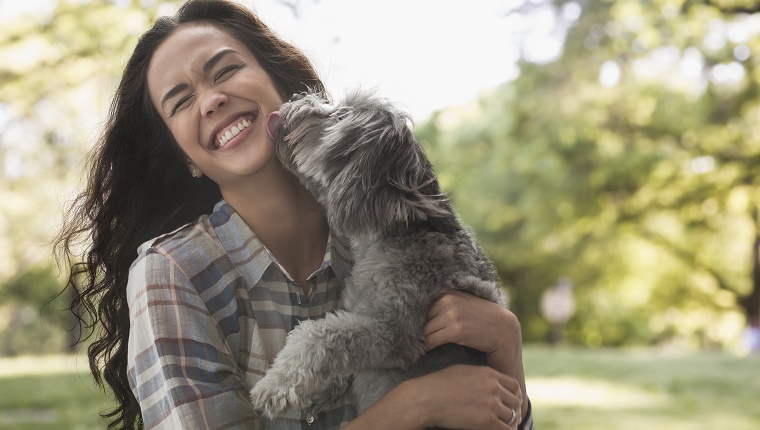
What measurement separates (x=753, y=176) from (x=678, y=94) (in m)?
3.15

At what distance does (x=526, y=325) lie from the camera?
30.4 m

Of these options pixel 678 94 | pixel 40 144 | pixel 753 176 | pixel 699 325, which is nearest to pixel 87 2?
pixel 40 144

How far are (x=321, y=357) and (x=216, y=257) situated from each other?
454 mm

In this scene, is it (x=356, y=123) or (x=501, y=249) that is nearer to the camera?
(x=356, y=123)

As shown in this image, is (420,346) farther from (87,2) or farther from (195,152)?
Result: (87,2)

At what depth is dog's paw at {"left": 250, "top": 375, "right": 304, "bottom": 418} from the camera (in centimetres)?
222

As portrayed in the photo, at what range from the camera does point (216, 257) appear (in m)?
2.38

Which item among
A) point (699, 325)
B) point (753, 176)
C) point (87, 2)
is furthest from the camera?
point (699, 325)

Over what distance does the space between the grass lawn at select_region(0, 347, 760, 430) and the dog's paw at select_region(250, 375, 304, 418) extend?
4401 millimetres

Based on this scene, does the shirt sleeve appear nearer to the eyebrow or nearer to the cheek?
the cheek

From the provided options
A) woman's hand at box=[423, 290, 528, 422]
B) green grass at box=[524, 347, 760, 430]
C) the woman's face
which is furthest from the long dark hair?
green grass at box=[524, 347, 760, 430]

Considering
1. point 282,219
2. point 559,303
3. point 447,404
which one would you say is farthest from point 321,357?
point 559,303

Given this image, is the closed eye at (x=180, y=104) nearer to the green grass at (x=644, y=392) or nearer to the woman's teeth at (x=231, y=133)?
the woman's teeth at (x=231, y=133)

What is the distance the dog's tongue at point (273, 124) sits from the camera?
2582 mm
